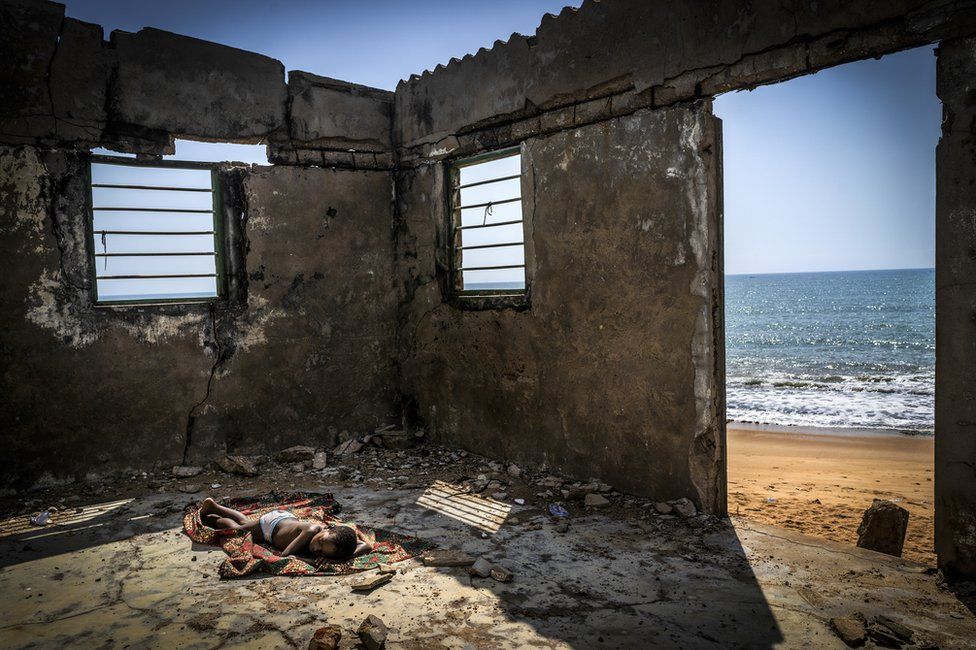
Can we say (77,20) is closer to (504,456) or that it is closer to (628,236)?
(628,236)

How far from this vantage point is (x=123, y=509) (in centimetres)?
415

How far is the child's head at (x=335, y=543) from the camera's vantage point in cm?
317

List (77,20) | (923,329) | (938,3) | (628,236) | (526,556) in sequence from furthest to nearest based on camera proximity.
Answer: (923,329) < (77,20) < (628,236) < (526,556) < (938,3)

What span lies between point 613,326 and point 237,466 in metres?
3.29

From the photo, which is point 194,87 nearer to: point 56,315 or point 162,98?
point 162,98

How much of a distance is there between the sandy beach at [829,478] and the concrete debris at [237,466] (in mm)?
4003

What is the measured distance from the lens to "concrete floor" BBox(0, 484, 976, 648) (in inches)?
97.0

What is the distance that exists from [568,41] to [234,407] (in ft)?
13.4

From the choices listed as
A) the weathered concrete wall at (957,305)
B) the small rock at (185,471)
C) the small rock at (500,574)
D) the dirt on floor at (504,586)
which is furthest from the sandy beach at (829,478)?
the small rock at (185,471)

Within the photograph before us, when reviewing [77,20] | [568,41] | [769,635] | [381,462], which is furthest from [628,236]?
[77,20]

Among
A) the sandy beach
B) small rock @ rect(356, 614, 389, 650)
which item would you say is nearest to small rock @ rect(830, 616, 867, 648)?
the sandy beach

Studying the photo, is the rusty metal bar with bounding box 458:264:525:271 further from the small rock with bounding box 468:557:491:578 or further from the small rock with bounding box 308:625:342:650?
the small rock with bounding box 308:625:342:650

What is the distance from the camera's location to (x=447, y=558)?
10.5 feet

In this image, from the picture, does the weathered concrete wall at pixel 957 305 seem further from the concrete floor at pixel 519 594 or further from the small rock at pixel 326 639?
the small rock at pixel 326 639
